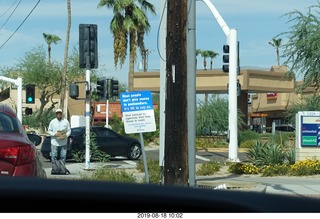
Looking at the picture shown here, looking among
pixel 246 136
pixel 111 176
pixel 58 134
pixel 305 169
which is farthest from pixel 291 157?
pixel 246 136

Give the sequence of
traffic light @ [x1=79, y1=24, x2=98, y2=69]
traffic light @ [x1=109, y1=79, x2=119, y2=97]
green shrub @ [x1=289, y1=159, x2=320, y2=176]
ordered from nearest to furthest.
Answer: green shrub @ [x1=289, y1=159, x2=320, y2=176] → traffic light @ [x1=79, y1=24, x2=98, y2=69] → traffic light @ [x1=109, y1=79, x2=119, y2=97]

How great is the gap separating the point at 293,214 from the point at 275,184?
55.5ft

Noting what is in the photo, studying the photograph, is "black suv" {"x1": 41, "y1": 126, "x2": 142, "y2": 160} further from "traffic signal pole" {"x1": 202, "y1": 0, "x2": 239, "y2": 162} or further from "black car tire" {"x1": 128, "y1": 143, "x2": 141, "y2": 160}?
"traffic signal pole" {"x1": 202, "y1": 0, "x2": 239, "y2": 162}

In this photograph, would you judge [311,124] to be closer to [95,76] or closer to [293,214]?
[293,214]

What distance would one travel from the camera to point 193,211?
2.21 m

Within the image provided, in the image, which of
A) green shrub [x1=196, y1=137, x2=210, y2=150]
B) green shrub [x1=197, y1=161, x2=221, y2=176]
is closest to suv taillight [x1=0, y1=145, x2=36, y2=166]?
green shrub [x1=197, y1=161, x2=221, y2=176]

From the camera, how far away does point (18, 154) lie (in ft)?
28.6

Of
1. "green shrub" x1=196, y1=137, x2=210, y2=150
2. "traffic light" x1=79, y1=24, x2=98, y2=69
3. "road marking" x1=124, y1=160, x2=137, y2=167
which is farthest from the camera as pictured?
"green shrub" x1=196, y1=137, x2=210, y2=150

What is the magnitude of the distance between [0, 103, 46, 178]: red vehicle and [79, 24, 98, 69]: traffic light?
1326cm

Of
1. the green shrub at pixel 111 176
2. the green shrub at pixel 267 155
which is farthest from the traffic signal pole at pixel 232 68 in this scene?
the green shrub at pixel 111 176

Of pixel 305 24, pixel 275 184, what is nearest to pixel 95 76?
pixel 305 24

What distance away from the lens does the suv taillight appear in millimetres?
8609
